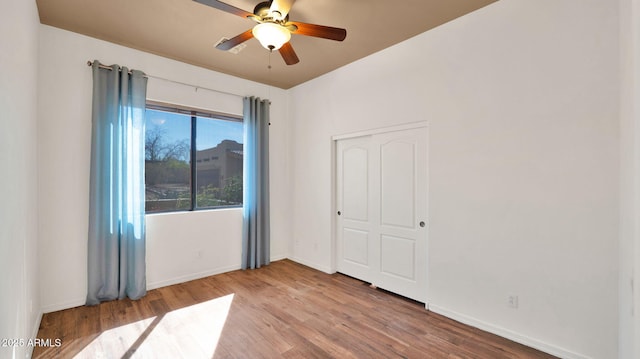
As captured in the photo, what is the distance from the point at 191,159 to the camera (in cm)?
407

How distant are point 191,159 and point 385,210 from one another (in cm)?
285

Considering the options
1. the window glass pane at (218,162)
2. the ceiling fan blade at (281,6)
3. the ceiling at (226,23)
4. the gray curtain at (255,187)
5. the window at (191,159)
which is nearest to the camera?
the ceiling fan blade at (281,6)

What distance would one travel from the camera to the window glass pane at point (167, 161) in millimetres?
3734

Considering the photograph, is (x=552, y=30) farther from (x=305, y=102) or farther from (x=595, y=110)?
(x=305, y=102)

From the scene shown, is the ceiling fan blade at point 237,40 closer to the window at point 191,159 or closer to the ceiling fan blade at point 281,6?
the ceiling fan blade at point 281,6

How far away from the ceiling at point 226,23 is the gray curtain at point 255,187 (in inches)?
37.2

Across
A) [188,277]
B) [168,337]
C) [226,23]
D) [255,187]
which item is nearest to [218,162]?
[255,187]

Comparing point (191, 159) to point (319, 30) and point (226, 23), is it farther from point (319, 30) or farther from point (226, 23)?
point (319, 30)

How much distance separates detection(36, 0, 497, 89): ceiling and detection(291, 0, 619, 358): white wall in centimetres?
33

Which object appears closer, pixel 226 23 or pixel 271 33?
pixel 271 33

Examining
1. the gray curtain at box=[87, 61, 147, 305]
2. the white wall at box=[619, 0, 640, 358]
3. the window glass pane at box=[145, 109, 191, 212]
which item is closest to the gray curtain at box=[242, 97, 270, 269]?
the window glass pane at box=[145, 109, 191, 212]

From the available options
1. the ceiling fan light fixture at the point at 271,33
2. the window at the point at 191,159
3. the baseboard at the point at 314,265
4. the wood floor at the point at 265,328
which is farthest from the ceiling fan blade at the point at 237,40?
the baseboard at the point at 314,265

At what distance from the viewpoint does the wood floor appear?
7.59 ft

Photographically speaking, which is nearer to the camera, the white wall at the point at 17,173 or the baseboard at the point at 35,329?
the white wall at the point at 17,173
